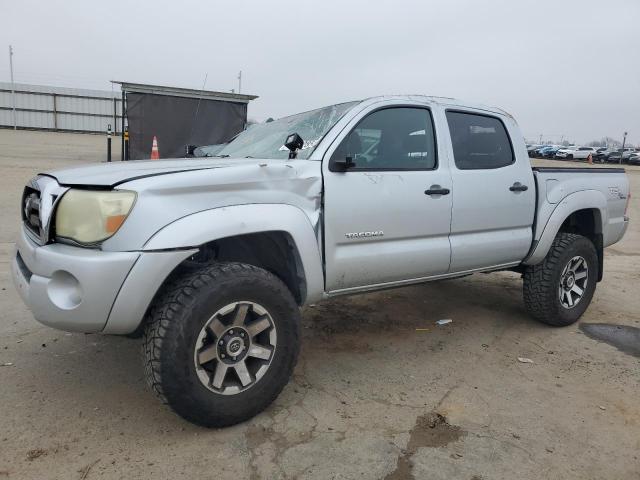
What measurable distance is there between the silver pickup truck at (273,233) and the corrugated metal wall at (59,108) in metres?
37.3

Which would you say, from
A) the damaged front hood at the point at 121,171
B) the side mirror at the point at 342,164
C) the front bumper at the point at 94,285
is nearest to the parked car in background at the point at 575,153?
the side mirror at the point at 342,164

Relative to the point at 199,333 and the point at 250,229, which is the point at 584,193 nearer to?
the point at 250,229

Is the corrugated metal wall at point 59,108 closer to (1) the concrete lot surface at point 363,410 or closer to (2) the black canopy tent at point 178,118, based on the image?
(2) the black canopy tent at point 178,118

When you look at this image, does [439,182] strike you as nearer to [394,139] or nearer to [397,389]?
[394,139]

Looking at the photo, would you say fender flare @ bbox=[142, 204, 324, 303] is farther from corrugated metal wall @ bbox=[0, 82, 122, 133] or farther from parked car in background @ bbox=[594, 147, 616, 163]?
parked car in background @ bbox=[594, 147, 616, 163]

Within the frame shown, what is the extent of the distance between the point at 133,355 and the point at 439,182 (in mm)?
2415

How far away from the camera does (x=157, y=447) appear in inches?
97.1

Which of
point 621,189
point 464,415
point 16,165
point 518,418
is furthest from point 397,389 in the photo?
point 16,165

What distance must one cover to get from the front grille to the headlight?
28cm

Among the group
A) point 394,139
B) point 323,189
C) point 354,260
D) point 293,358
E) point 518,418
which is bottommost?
point 518,418

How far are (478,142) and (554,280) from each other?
53.7 inches

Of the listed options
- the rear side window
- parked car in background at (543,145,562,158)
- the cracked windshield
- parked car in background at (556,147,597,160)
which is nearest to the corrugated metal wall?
the cracked windshield

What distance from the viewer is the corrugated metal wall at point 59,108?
122 feet

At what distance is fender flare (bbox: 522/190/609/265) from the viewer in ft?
13.6
